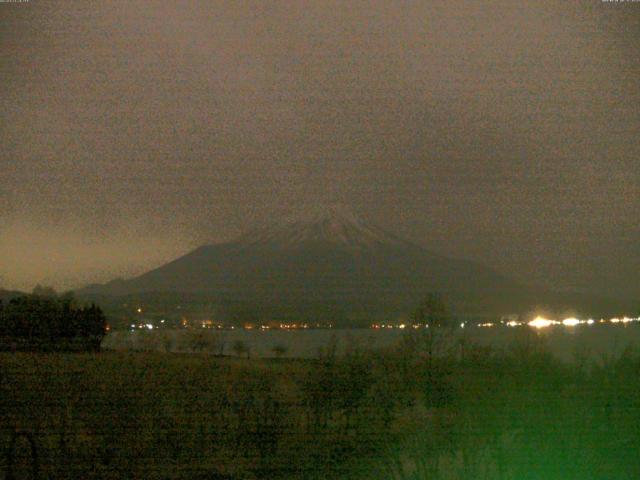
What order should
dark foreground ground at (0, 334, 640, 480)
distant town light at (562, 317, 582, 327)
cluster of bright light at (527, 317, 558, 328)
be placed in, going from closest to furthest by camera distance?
dark foreground ground at (0, 334, 640, 480) < cluster of bright light at (527, 317, 558, 328) < distant town light at (562, 317, 582, 327)

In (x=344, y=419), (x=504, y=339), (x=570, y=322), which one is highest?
(x=570, y=322)

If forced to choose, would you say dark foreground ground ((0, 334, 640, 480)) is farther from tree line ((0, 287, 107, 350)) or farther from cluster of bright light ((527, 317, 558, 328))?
tree line ((0, 287, 107, 350))

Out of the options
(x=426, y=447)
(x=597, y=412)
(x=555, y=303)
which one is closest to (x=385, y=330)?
(x=555, y=303)

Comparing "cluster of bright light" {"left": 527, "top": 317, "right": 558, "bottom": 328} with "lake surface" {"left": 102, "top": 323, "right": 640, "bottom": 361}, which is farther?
"cluster of bright light" {"left": 527, "top": 317, "right": 558, "bottom": 328}

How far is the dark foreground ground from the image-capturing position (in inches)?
194

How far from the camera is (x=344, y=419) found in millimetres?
8375

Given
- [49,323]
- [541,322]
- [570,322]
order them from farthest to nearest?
[49,323] < [570,322] < [541,322]

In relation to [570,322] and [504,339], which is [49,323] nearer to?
[570,322]

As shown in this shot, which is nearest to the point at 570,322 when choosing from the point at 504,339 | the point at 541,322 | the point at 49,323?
the point at 541,322

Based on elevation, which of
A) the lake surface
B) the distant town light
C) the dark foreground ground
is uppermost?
the distant town light

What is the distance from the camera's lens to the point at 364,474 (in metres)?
6.15

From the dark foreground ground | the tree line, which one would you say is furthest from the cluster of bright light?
the tree line

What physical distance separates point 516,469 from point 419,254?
14.5 metres

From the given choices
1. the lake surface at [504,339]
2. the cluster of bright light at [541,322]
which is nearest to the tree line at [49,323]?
the lake surface at [504,339]
